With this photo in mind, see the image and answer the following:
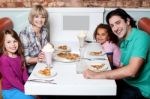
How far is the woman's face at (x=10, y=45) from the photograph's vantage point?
7.66ft

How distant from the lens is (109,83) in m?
1.85

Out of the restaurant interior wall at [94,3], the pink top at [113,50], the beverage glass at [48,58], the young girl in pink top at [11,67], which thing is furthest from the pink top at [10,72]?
the restaurant interior wall at [94,3]

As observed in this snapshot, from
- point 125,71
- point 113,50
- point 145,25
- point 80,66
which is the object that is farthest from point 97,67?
point 145,25

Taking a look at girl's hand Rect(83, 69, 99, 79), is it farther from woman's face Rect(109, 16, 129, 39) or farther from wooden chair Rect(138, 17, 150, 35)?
wooden chair Rect(138, 17, 150, 35)

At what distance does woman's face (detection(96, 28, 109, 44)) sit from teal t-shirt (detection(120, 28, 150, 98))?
796mm

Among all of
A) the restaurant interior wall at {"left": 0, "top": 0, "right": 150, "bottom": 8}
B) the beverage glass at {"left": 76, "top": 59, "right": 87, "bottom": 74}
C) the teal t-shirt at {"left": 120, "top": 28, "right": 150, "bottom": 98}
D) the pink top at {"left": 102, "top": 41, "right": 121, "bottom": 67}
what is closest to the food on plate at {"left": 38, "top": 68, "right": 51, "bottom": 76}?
the beverage glass at {"left": 76, "top": 59, "right": 87, "bottom": 74}

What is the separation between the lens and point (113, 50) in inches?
115

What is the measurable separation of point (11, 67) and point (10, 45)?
7.3 inches

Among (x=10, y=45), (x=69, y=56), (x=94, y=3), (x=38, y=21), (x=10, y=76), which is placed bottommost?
(x=10, y=76)

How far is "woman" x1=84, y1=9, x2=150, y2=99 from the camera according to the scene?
200 cm

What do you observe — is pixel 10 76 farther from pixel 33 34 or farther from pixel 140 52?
pixel 140 52

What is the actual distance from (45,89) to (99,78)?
14.5 inches

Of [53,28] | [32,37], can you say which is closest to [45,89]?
[32,37]

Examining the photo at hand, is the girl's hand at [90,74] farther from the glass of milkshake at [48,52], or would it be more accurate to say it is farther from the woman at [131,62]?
the glass of milkshake at [48,52]
